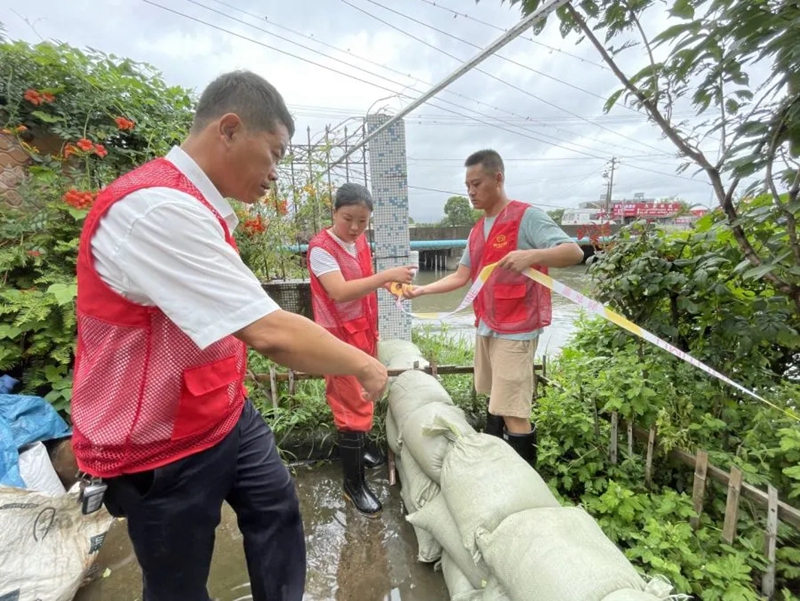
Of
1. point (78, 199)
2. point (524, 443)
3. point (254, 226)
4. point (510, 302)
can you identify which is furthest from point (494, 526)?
point (254, 226)

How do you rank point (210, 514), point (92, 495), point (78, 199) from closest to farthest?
1. point (92, 495)
2. point (210, 514)
3. point (78, 199)

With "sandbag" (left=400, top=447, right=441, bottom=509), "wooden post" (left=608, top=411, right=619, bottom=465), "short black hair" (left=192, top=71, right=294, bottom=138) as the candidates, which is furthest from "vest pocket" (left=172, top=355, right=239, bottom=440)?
"wooden post" (left=608, top=411, right=619, bottom=465)

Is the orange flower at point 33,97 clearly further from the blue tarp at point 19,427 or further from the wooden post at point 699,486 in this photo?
the wooden post at point 699,486

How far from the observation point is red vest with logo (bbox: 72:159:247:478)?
912 mm

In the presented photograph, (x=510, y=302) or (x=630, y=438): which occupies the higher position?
(x=510, y=302)

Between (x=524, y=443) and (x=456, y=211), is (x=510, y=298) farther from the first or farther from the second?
(x=456, y=211)

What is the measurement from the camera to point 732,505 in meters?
1.54

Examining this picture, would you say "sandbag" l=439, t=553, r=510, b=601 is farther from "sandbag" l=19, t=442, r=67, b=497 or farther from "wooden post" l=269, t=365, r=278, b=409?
"sandbag" l=19, t=442, r=67, b=497

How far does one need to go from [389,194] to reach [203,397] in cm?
313

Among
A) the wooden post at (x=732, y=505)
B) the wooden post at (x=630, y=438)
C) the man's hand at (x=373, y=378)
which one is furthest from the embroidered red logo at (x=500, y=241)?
the wooden post at (x=732, y=505)

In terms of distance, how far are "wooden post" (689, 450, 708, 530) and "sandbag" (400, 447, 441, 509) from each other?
1.12 meters

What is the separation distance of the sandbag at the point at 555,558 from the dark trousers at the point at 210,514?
2.38 ft

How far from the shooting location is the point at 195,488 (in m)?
1.10

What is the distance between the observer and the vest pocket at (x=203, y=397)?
3.29 ft
